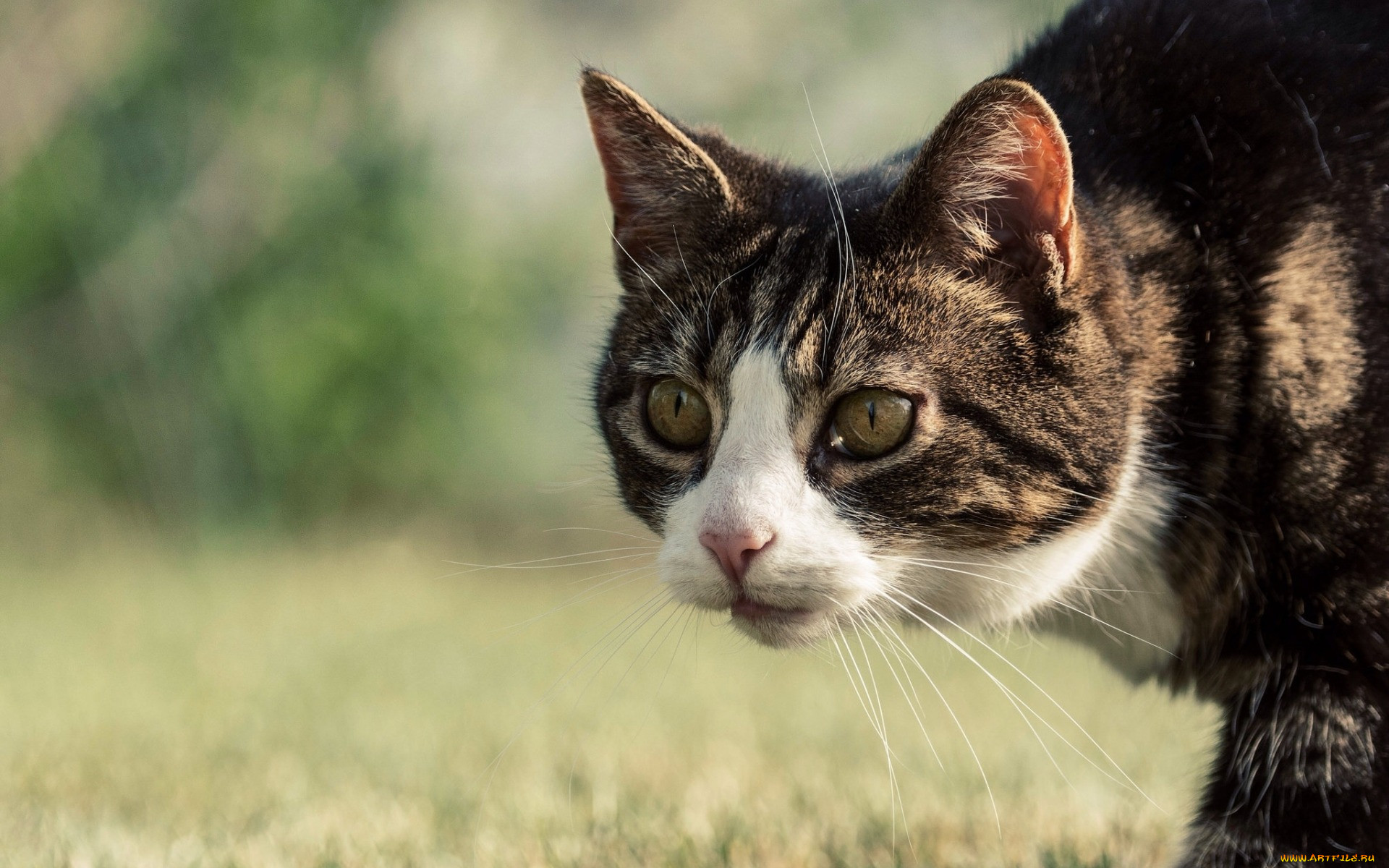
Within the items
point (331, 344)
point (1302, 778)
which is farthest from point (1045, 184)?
point (331, 344)

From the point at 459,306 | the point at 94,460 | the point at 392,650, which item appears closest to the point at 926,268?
the point at 392,650

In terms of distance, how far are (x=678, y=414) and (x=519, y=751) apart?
1.54 meters

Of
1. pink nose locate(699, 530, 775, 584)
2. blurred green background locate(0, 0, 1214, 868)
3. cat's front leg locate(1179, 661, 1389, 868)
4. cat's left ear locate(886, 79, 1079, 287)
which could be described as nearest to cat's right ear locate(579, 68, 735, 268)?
cat's left ear locate(886, 79, 1079, 287)

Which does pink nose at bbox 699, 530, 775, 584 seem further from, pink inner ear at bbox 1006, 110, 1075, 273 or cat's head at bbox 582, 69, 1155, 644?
pink inner ear at bbox 1006, 110, 1075, 273

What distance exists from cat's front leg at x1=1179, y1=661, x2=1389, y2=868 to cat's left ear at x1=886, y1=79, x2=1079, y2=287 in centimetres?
68

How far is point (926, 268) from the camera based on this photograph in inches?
70.7

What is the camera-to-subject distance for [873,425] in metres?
1.70

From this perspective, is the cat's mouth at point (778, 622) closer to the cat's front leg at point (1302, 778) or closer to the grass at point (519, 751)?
the grass at point (519, 751)

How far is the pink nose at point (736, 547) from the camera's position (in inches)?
61.4

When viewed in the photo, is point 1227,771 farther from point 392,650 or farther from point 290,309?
point 290,309

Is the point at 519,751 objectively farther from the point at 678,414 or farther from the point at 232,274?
the point at 232,274

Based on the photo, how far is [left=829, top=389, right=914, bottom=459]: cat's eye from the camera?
1.70 metres

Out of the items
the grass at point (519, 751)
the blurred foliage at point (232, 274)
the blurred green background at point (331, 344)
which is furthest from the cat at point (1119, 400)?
the blurred foliage at point (232, 274)

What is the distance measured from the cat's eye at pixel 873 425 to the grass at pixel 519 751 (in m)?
0.38
